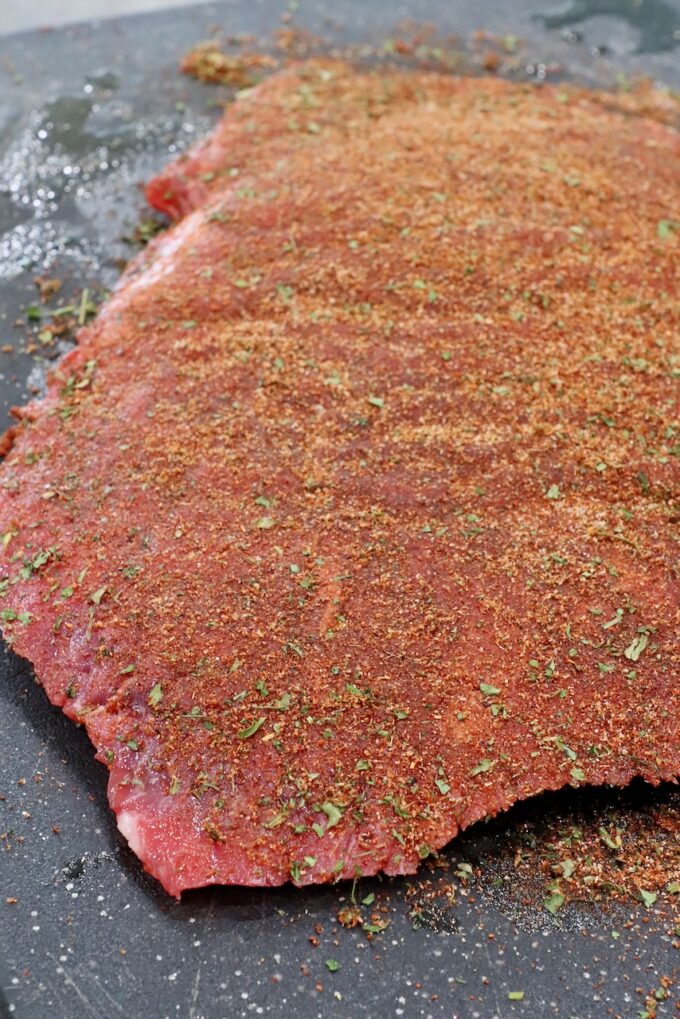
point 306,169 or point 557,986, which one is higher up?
point 306,169

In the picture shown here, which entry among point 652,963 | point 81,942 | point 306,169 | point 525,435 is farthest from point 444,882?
point 306,169

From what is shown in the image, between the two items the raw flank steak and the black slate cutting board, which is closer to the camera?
the black slate cutting board

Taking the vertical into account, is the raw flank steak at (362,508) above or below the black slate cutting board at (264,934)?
above

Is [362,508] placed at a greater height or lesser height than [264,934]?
greater

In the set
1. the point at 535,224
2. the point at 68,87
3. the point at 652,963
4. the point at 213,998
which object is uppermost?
the point at 68,87

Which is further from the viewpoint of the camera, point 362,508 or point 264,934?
point 362,508

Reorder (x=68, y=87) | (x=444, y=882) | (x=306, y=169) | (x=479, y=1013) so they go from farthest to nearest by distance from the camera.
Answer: (x=68, y=87) < (x=306, y=169) < (x=444, y=882) < (x=479, y=1013)

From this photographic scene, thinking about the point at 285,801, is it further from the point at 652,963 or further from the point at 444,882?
the point at 652,963

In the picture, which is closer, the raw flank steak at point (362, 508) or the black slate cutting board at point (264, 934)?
the black slate cutting board at point (264, 934)
